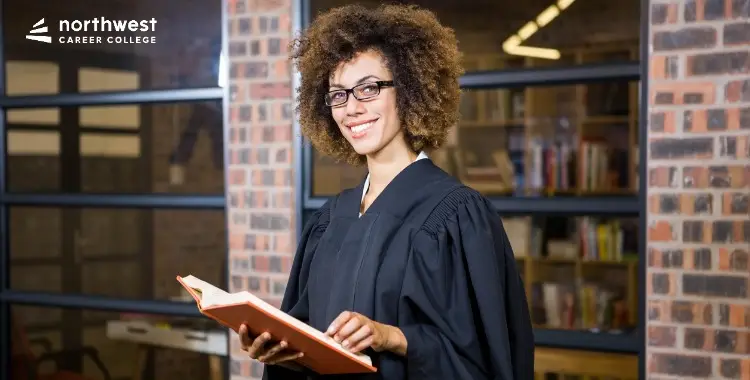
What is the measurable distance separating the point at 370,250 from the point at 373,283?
0.07 metres

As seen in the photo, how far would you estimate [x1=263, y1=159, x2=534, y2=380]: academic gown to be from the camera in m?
1.71

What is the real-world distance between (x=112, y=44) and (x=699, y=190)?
9.21 feet

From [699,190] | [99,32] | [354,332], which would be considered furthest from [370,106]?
[99,32]

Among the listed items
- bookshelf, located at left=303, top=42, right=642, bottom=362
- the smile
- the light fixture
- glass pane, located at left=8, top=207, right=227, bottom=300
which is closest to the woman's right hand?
the smile

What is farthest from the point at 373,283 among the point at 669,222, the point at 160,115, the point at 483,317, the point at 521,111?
the point at 160,115

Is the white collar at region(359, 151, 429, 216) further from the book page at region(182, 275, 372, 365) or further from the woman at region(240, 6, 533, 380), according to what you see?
the book page at region(182, 275, 372, 365)

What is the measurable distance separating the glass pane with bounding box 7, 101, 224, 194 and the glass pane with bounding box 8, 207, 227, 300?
16cm

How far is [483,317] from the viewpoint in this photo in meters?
1.73

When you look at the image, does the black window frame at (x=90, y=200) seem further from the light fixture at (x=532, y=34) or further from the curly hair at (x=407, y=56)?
the curly hair at (x=407, y=56)

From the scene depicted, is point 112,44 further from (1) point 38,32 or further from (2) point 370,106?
(2) point 370,106

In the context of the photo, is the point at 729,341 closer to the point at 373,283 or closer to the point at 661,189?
the point at 661,189

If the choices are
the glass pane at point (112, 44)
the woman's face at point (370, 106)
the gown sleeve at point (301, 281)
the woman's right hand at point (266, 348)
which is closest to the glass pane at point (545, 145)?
the glass pane at point (112, 44)

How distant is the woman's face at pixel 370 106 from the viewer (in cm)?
186

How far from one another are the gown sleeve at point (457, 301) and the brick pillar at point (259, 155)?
1.80m
